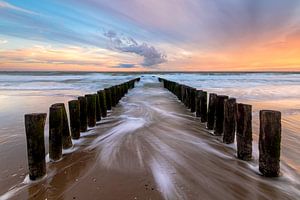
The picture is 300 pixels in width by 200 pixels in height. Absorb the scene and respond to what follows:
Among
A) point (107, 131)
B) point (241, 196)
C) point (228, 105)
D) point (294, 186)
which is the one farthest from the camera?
point (107, 131)

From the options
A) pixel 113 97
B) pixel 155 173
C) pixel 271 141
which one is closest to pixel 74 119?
pixel 155 173

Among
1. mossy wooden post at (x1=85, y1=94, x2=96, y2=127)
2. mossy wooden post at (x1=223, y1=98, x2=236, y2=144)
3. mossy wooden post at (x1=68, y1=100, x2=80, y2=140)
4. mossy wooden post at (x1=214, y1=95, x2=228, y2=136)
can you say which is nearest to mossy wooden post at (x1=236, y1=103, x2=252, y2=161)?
mossy wooden post at (x1=223, y1=98, x2=236, y2=144)

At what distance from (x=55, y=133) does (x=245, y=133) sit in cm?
353

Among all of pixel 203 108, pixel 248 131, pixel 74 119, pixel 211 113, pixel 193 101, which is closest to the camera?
pixel 248 131

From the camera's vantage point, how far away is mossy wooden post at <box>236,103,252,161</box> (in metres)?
4.54

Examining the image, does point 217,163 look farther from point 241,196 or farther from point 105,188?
point 105,188

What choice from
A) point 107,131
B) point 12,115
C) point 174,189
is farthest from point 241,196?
point 12,115

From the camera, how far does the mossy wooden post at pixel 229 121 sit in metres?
5.30

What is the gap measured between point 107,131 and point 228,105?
3227mm

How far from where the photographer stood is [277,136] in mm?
3855

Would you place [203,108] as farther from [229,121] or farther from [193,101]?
[229,121]

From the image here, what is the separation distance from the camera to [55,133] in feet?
15.2

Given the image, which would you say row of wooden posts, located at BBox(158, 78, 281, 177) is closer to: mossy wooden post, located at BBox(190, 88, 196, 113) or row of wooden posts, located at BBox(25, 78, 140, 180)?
mossy wooden post, located at BBox(190, 88, 196, 113)

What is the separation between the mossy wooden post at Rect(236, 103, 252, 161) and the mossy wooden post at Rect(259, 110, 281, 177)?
591 mm
